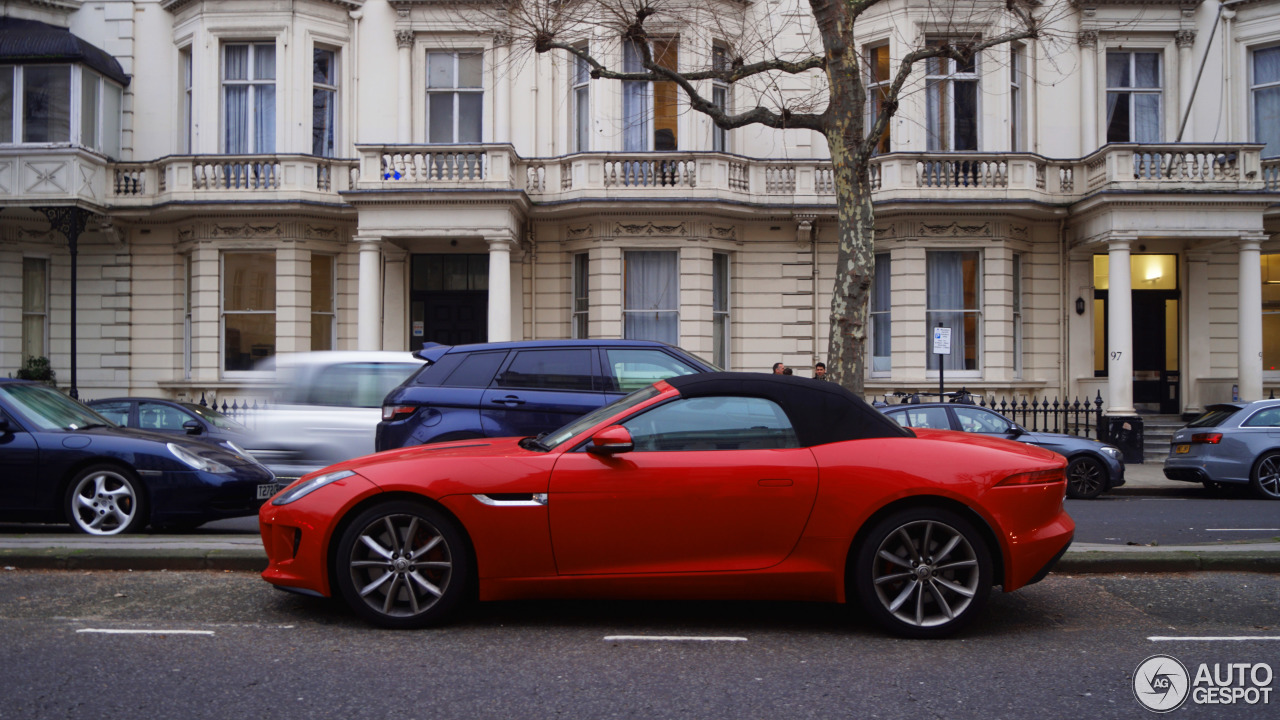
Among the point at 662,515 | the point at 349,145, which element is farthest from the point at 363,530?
the point at 349,145

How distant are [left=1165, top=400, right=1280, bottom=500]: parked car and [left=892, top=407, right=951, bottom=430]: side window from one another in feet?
12.9

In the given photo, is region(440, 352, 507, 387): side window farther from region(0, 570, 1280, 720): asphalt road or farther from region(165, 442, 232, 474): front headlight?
region(0, 570, 1280, 720): asphalt road

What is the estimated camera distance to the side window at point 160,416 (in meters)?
12.9

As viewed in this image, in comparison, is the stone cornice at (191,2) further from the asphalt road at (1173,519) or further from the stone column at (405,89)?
the asphalt road at (1173,519)

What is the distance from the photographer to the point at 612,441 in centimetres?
505

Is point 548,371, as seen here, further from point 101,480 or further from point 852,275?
point 101,480

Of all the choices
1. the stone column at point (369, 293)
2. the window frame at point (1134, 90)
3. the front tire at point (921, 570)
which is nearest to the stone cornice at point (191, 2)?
the stone column at point (369, 293)

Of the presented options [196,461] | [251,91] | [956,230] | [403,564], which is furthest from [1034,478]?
[251,91]

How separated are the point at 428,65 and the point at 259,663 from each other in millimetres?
17035

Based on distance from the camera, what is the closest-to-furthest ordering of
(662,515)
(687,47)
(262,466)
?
(662,515) → (262,466) → (687,47)

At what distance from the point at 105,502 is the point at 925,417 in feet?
32.1

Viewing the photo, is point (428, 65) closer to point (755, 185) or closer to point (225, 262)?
point (225, 262)

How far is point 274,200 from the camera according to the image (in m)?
18.5

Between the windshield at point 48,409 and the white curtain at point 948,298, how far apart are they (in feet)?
50.3
